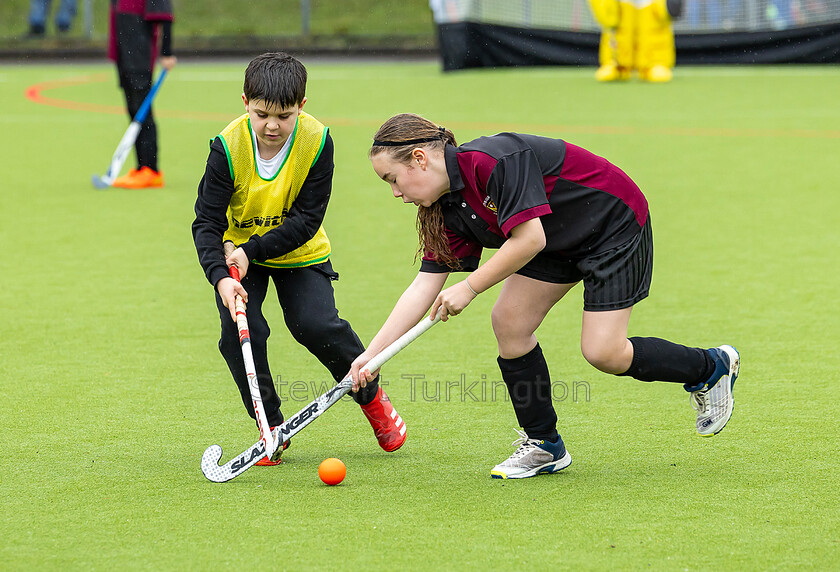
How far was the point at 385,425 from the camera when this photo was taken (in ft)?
11.5

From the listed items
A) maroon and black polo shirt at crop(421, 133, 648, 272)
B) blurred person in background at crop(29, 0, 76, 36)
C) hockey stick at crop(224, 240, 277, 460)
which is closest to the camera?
maroon and black polo shirt at crop(421, 133, 648, 272)

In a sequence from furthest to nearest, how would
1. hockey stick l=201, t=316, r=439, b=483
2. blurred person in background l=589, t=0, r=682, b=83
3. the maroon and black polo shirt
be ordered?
blurred person in background l=589, t=0, r=682, b=83 < hockey stick l=201, t=316, r=439, b=483 < the maroon and black polo shirt

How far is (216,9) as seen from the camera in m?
22.9

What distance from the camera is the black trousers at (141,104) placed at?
8.24m

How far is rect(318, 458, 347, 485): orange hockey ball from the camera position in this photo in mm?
3193

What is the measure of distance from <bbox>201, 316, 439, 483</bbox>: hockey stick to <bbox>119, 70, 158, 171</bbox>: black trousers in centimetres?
540

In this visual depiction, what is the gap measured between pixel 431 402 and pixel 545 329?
1048 millimetres

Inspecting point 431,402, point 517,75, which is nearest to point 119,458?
point 431,402

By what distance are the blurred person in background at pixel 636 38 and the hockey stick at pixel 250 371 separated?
1263 centimetres

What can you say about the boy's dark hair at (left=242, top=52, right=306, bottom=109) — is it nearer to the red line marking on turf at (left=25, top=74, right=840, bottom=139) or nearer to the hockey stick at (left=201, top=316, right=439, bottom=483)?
the hockey stick at (left=201, top=316, right=439, bottom=483)

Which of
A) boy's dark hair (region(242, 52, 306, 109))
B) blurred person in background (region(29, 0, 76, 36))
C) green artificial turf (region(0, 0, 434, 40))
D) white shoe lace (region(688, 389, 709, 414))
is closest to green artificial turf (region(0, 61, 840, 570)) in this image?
white shoe lace (region(688, 389, 709, 414))

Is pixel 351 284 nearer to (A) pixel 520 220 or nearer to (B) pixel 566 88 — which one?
(A) pixel 520 220

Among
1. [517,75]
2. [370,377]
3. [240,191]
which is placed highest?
[240,191]

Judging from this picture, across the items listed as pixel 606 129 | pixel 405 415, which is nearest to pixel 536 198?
pixel 405 415
